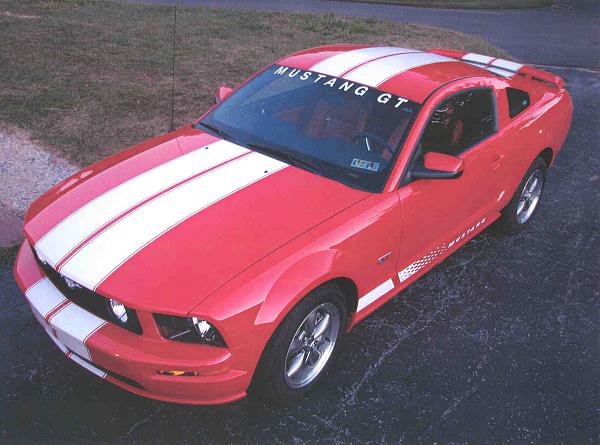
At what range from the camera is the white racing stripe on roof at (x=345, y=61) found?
351 centimetres

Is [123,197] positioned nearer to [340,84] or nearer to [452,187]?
[340,84]

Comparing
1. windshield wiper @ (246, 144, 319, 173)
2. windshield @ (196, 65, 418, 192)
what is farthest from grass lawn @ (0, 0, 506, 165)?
windshield wiper @ (246, 144, 319, 173)

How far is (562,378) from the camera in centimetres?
308

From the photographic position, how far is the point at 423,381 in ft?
9.89

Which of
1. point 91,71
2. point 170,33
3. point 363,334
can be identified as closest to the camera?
point 363,334

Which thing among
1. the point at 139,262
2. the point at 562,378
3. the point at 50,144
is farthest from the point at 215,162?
the point at 50,144

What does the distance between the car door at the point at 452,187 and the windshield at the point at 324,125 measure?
0.63 feet

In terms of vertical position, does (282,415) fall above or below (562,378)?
above

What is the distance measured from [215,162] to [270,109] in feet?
2.00

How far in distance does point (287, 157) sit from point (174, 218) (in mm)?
803

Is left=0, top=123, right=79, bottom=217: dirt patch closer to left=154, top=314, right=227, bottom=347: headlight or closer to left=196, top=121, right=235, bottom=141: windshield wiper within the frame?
left=196, top=121, right=235, bottom=141: windshield wiper

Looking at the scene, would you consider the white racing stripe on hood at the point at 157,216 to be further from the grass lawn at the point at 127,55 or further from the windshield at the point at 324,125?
the grass lawn at the point at 127,55

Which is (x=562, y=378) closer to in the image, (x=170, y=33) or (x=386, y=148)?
(x=386, y=148)

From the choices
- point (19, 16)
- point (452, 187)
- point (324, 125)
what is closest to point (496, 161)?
point (452, 187)
